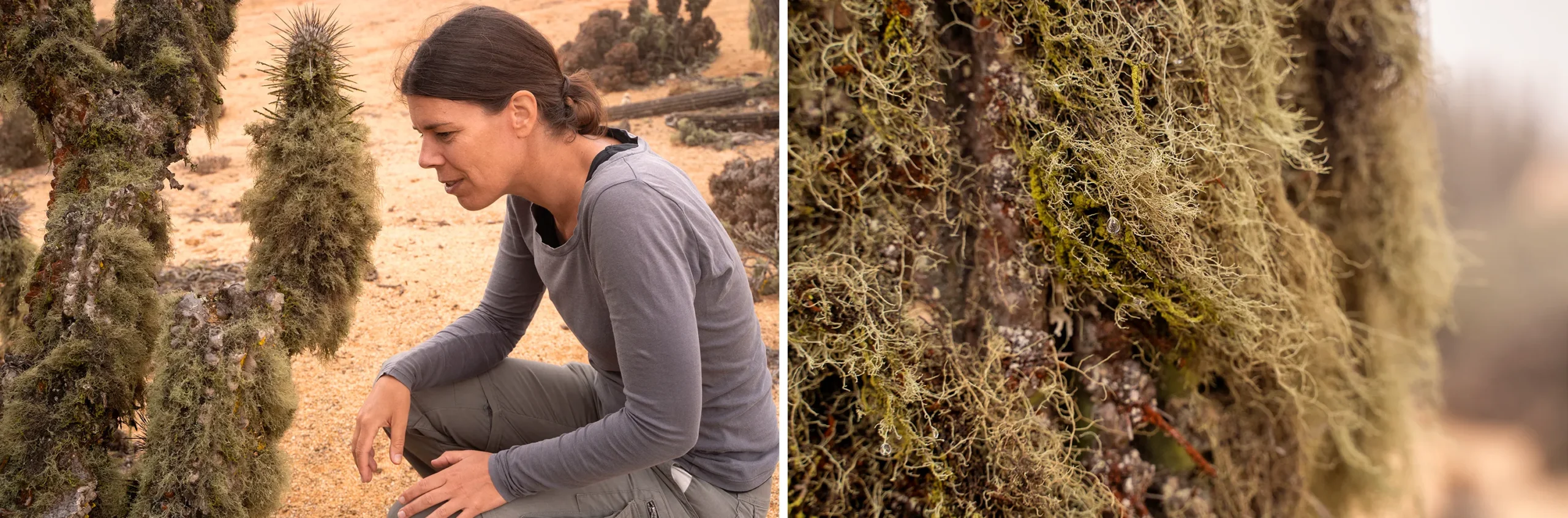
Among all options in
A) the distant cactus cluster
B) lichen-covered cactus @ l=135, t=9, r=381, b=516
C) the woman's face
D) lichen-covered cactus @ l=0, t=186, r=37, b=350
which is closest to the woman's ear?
the woman's face

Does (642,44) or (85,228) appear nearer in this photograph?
(85,228)

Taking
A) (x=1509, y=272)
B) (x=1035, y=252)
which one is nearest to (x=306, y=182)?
(x=1035, y=252)

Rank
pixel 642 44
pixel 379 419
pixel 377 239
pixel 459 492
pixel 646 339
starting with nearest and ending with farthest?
pixel 646 339
pixel 459 492
pixel 379 419
pixel 377 239
pixel 642 44

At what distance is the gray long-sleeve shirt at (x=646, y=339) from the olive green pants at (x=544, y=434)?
21mm

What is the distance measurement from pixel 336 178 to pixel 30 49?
341 millimetres

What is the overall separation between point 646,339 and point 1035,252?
535 millimetres

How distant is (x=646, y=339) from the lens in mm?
814

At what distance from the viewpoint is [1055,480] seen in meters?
1.07

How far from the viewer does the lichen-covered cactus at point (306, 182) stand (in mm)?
960

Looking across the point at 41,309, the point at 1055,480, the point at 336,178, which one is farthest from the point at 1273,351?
the point at 41,309

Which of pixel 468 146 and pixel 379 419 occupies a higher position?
pixel 468 146

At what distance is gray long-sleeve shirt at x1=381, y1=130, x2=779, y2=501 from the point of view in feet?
2.68

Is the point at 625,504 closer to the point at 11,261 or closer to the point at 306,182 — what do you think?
the point at 306,182

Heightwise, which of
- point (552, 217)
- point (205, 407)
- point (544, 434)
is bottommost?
point (544, 434)
